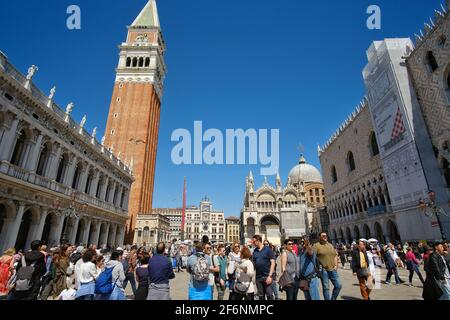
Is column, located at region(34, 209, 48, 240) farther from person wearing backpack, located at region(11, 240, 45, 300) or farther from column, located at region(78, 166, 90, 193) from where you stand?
person wearing backpack, located at region(11, 240, 45, 300)

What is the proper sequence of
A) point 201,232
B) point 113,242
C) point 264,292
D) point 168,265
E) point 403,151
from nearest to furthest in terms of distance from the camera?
point 168,265, point 264,292, point 403,151, point 113,242, point 201,232

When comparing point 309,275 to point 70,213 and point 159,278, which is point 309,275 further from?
point 70,213

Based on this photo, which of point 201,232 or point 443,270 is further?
point 201,232

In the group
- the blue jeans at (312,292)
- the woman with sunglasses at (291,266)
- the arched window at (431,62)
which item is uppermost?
the arched window at (431,62)

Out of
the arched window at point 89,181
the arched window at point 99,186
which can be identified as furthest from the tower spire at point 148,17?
the arched window at point 89,181

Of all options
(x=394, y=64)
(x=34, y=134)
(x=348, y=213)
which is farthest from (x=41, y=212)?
(x=348, y=213)

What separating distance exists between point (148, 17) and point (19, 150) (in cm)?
5016

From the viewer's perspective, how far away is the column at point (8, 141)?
14.5 m

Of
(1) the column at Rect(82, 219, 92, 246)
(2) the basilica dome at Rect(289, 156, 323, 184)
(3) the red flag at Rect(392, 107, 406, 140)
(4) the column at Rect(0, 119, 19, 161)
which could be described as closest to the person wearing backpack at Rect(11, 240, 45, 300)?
(4) the column at Rect(0, 119, 19, 161)

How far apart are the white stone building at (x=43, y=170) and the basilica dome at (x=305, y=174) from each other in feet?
186

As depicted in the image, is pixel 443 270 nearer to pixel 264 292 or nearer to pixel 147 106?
pixel 264 292

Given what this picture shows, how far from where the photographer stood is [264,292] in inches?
234

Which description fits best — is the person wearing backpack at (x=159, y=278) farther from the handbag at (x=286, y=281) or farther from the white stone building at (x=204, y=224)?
the white stone building at (x=204, y=224)
